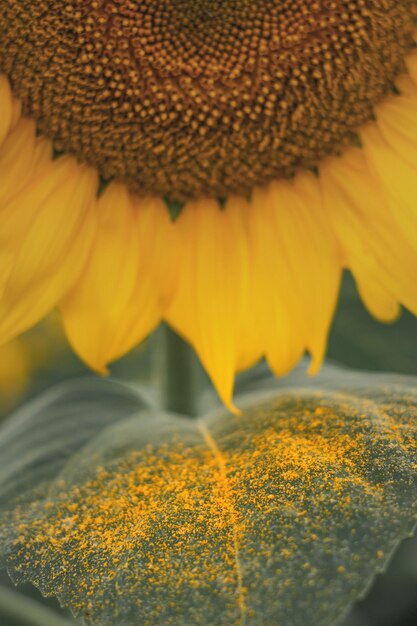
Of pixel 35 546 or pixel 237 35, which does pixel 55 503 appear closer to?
pixel 35 546

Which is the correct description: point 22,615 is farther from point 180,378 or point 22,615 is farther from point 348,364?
point 348,364

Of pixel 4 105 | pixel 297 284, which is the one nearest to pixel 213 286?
pixel 297 284

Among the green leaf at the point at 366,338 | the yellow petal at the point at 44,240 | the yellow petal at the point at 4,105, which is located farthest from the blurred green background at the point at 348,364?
the yellow petal at the point at 4,105

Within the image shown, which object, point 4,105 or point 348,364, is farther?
point 348,364

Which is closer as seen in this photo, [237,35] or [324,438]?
[324,438]

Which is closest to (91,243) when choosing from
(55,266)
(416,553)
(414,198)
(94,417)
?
(55,266)
